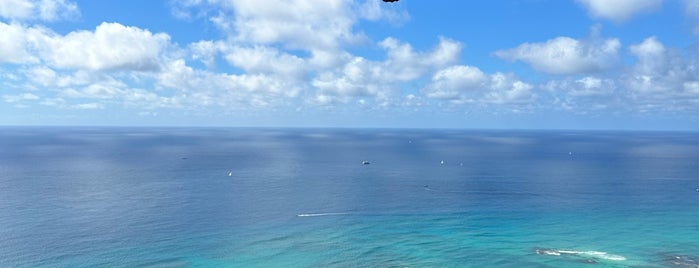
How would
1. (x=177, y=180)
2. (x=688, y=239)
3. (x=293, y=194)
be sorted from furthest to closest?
(x=177, y=180), (x=293, y=194), (x=688, y=239)

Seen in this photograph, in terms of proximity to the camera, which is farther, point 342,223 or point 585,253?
point 342,223

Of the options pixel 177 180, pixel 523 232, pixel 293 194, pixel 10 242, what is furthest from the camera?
pixel 177 180

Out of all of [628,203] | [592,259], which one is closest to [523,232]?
[592,259]

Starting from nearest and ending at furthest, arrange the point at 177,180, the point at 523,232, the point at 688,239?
the point at 688,239 → the point at 523,232 → the point at 177,180

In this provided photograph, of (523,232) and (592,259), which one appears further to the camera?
(523,232)

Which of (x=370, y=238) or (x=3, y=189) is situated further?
(x=3, y=189)

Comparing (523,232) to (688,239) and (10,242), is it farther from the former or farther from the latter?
(10,242)

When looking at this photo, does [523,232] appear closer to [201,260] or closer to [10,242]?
[201,260]

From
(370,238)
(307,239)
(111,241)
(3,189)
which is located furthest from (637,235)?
(3,189)

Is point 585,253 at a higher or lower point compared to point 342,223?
lower
